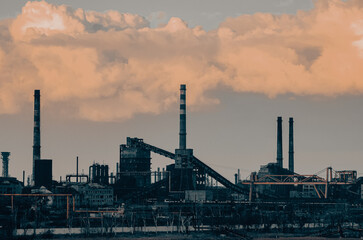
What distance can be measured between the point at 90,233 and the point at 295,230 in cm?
3850

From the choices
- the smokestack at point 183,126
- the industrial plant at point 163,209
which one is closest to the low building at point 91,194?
the industrial plant at point 163,209

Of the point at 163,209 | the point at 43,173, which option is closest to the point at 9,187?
the point at 43,173

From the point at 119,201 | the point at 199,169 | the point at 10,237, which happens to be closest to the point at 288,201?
the point at 199,169

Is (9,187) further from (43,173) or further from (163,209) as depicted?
(163,209)

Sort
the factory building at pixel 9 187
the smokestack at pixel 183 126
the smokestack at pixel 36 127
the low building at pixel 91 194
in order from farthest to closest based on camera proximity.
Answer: the smokestack at pixel 183 126 < the smokestack at pixel 36 127 < the low building at pixel 91 194 < the factory building at pixel 9 187

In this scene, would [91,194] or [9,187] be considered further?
[91,194]

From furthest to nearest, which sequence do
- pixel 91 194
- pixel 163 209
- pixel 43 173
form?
pixel 43 173, pixel 91 194, pixel 163 209

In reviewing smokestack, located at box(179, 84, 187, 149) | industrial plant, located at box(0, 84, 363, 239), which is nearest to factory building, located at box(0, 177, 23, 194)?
industrial plant, located at box(0, 84, 363, 239)

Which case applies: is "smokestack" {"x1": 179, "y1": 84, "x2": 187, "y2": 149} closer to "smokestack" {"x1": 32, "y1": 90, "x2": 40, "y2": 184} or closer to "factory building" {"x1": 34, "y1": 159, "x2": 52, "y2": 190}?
"factory building" {"x1": 34, "y1": 159, "x2": 52, "y2": 190}

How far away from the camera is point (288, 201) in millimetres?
188375

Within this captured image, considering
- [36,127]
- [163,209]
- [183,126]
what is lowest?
[163,209]

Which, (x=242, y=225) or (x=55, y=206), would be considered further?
(x=55, y=206)

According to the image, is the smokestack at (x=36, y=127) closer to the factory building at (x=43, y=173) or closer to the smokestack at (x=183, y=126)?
the factory building at (x=43, y=173)

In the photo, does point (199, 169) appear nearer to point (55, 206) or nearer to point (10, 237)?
point (55, 206)
